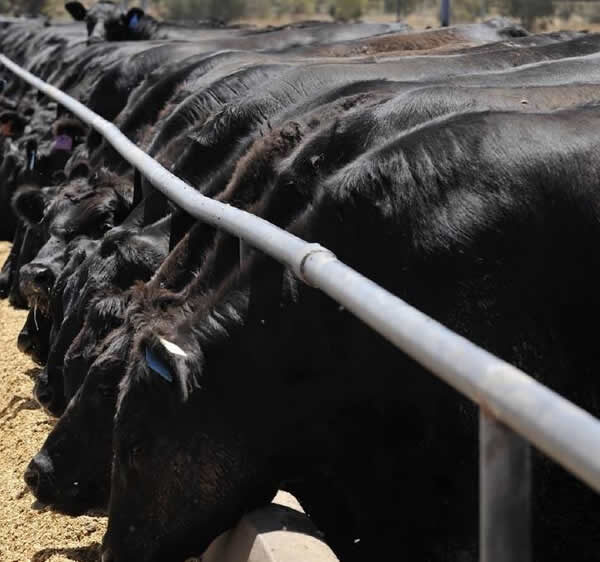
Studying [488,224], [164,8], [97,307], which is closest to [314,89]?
[97,307]

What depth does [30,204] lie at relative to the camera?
292 inches

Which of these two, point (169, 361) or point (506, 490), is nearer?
point (506, 490)

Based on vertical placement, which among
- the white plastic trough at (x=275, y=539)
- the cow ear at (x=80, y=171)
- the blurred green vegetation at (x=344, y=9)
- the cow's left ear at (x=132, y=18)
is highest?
the white plastic trough at (x=275, y=539)

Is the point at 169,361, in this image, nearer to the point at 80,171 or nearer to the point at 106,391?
the point at 106,391

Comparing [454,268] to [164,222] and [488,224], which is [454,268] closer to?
[488,224]

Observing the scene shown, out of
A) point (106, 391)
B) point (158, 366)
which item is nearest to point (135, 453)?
point (158, 366)

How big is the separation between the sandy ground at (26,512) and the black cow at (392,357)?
3.07 ft

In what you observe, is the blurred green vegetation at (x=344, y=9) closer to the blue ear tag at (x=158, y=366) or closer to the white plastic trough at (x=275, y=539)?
the white plastic trough at (x=275, y=539)

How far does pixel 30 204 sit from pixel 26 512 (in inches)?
131

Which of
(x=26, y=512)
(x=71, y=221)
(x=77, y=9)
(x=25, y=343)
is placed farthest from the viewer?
(x=77, y=9)

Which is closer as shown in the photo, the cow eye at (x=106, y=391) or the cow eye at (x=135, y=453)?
the cow eye at (x=135, y=453)

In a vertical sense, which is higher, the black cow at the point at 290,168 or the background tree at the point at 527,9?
the black cow at the point at 290,168

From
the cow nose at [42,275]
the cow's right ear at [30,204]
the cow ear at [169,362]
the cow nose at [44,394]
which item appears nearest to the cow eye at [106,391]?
the cow ear at [169,362]

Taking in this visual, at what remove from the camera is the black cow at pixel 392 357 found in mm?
2805
